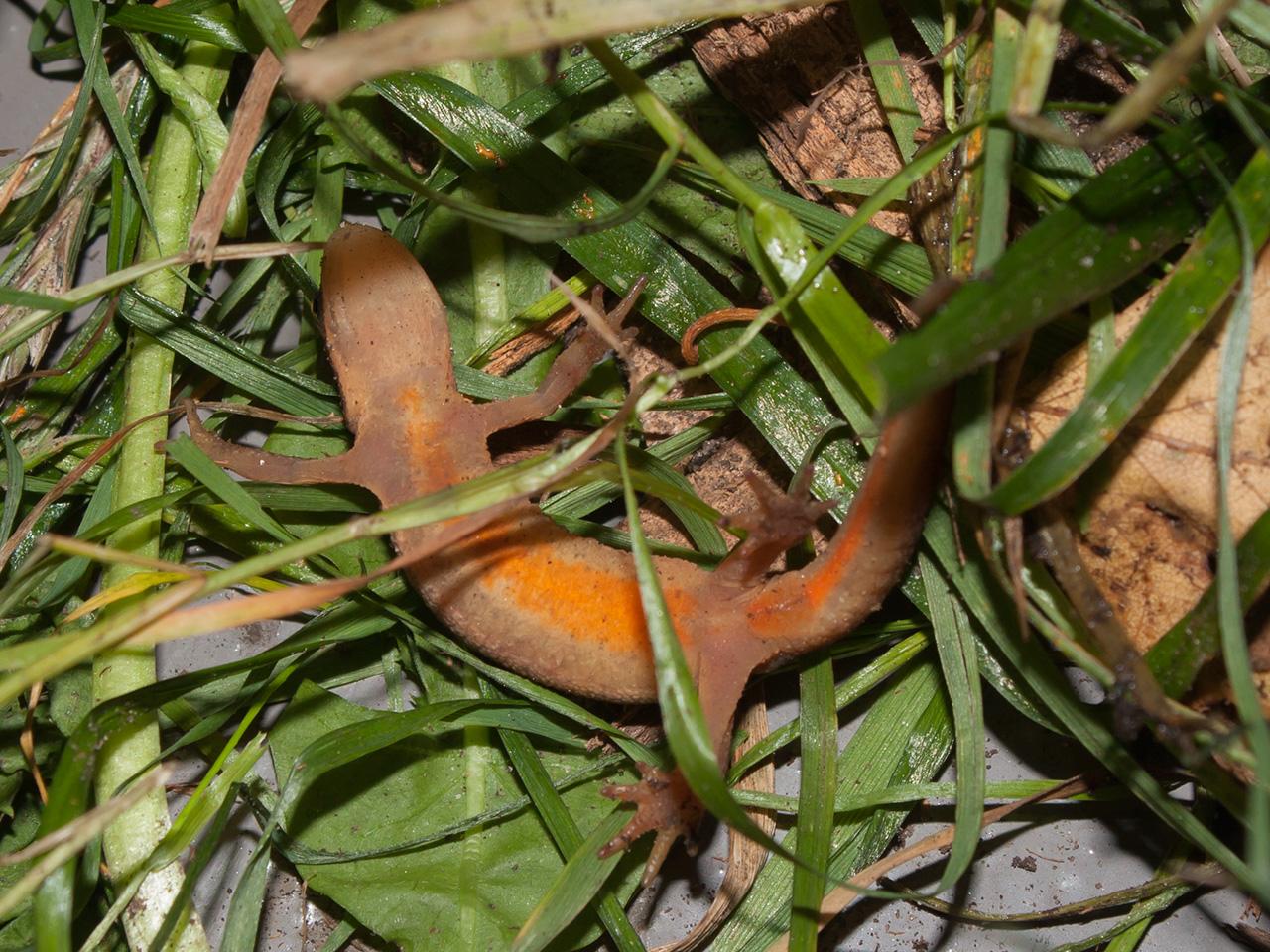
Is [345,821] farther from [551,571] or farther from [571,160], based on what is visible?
[571,160]

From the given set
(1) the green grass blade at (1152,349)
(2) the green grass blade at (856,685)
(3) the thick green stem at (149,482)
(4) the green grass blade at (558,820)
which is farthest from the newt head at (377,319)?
(1) the green grass blade at (1152,349)

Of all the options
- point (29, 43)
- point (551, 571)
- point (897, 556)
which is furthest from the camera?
point (29, 43)

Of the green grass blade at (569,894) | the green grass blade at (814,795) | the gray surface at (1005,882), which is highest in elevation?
the green grass blade at (569,894)

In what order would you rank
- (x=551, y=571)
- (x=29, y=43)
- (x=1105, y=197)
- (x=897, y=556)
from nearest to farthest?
(x=1105, y=197), (x=897, y=556), (x=551, y=571), (x=29, y=43)

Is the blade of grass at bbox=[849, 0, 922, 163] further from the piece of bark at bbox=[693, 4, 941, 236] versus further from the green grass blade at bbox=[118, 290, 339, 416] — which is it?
the green grass blade at bbox=[118, 290, 339, 416]

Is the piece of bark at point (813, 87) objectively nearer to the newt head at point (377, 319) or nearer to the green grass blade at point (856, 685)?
the newt head at point (377, 319)

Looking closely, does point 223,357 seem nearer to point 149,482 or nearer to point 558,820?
point 149,482

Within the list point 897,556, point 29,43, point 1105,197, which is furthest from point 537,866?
point 29,43

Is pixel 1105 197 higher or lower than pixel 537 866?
higher

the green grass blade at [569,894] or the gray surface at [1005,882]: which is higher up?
the green grass blade at [569,894]
